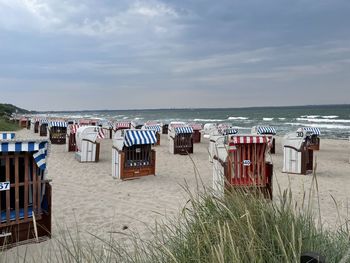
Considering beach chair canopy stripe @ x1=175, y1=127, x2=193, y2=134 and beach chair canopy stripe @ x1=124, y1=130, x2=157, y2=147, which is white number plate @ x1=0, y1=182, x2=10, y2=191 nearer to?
beach chair canopy stripe @ x1=124, y1=130, x2=157, y2=147

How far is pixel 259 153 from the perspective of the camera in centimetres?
698

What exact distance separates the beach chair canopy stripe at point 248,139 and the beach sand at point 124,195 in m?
0.76

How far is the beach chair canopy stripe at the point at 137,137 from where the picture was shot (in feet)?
29.2

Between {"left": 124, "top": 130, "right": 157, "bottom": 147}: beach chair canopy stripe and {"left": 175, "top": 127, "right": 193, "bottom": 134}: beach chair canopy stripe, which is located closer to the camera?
{"left": 124, "top": 130, "right": 157, "bottom": 147}: beach chair canopy stripe

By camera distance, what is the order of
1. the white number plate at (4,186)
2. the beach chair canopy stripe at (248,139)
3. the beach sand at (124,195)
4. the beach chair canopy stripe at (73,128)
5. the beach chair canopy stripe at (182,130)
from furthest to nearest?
the beach chair canopy stripe at (182,130) → the beach chair canopy stripe at (73,128) → the beach chair canopy stripe at (248,139) → the beach sand at (124,195) → the white number plate at (4,186)

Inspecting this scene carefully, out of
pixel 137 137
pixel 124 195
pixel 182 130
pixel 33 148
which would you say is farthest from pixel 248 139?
pixel 182 130

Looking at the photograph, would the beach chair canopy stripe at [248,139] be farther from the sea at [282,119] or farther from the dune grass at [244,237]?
the sea at [282,119]

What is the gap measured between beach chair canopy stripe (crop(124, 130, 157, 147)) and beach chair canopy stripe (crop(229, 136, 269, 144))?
2860 mm

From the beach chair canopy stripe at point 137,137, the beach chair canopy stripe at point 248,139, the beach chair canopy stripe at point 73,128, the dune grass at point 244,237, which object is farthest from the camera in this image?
the beach chair canopy stripe at point 73,128

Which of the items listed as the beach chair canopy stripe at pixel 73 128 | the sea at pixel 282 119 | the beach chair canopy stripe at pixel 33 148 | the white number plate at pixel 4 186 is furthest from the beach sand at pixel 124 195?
the sea at pixel 282 119

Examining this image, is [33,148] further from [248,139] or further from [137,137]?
[137,137]

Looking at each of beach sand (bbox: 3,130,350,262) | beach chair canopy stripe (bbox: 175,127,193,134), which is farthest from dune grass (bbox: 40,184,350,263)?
beach chair canopy stripe (bbox: 175,127,193,134)

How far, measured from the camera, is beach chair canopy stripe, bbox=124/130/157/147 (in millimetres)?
8891

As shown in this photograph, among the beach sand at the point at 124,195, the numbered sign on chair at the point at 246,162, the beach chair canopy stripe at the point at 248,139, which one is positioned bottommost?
the beach sand at the point at 124,195
